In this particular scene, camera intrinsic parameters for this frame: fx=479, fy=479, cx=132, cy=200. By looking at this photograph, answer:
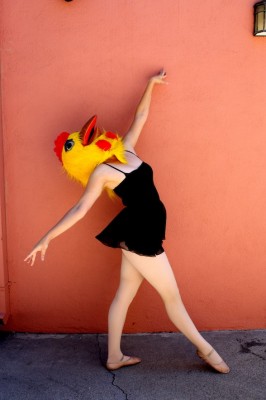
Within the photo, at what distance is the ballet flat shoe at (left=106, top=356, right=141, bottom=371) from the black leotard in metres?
0.81

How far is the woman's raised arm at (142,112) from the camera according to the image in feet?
10.6

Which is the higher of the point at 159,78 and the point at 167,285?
the point at 159,78

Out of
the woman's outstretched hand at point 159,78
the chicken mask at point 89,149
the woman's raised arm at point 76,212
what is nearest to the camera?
the woman's raised arm at point 76,212

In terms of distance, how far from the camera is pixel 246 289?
12.1 ft

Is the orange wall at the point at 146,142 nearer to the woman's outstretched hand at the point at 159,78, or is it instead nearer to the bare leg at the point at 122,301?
the woman's outstretched hand at the point at 159,78

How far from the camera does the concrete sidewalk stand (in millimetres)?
2979

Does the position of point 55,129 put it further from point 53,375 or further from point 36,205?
point 53,375

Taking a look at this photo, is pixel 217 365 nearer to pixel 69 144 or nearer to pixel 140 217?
pixel 140 217

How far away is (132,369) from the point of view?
3260 millimetres

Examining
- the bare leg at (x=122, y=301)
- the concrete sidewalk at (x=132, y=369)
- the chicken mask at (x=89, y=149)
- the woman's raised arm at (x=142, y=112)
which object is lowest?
the concrete sidewalk at (x=132, y=369)

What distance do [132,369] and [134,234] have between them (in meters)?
0.97

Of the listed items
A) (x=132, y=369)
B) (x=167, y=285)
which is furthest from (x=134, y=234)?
(x=132, y=369)

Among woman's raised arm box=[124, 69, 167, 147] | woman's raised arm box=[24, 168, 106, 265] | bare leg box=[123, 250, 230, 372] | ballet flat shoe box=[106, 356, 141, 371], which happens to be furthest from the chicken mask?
ballet flat shoe box=[106, 356, 141, 371]

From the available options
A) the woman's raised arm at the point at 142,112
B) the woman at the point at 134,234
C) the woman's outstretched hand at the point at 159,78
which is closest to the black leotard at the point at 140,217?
the woman at the point at 134,234
